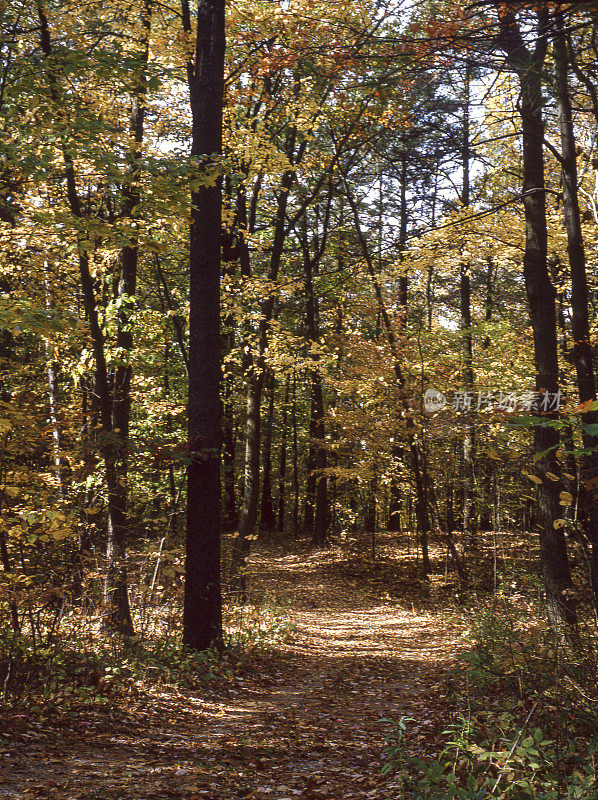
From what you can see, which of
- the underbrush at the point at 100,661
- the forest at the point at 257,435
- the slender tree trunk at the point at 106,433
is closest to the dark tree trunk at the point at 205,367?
the forest at the point at 257,435

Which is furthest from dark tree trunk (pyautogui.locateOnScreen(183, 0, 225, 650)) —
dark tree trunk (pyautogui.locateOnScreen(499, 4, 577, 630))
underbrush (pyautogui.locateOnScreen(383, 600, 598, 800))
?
dark tree trunk (pyautogui.locateOnScreen(499, 4, 577, 630))

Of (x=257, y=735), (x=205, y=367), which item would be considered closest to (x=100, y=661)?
(x=257, y=735)

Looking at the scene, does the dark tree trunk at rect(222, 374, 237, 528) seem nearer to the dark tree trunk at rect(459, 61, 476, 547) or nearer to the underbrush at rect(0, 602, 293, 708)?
the dark tree trunk at rect(459, 61, 476, 547)

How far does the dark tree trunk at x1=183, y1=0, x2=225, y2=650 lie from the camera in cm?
727

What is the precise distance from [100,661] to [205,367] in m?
3.51

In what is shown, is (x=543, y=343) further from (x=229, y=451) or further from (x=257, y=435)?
(x=229, y=451)

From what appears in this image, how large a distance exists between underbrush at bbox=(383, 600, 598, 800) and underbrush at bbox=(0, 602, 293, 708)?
258 cm

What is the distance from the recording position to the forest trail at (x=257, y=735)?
4.10 m

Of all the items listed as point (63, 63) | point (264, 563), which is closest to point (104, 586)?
point (63, 63)

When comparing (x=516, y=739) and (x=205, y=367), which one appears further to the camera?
(x=205, y=367)

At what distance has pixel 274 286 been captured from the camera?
13.2 m

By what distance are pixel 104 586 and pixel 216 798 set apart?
3.80 m

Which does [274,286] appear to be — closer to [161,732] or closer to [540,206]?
[540,206]

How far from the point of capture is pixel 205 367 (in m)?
7.47
